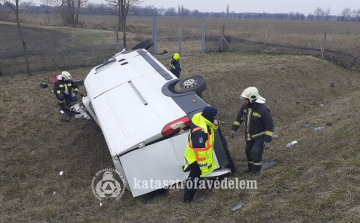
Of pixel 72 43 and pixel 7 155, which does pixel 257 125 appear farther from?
pixel 72 43

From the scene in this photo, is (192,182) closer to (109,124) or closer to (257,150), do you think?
(257,150)

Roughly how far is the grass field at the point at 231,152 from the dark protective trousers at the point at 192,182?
146 millimetres

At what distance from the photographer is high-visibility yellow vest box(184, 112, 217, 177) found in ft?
12.4

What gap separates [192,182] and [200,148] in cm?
54

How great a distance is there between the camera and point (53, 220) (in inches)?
160

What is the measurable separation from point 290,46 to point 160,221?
15.3 m

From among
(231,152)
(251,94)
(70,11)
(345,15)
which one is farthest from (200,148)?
(345,15)

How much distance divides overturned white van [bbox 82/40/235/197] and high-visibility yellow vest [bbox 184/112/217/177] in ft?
0.55

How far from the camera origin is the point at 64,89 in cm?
814

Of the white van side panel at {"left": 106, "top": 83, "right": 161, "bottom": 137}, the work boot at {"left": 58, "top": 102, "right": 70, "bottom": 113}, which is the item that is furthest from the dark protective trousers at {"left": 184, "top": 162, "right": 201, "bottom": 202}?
the work boot at {"left": 58, "top": 102, "right": 70, "bottom": 113}

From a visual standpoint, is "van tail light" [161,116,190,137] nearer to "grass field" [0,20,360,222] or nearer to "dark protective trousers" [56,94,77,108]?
"grass field" [0,20,360,222]

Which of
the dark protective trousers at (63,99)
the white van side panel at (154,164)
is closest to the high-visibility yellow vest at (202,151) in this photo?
the white van side panel at (154,164)

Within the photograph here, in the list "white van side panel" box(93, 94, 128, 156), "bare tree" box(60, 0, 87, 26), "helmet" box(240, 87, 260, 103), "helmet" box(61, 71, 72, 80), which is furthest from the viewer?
"bare tree" box(60, 0, 87, 26)

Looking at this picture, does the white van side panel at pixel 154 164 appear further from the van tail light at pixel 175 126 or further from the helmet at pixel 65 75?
the helmet at pixel 65 75
